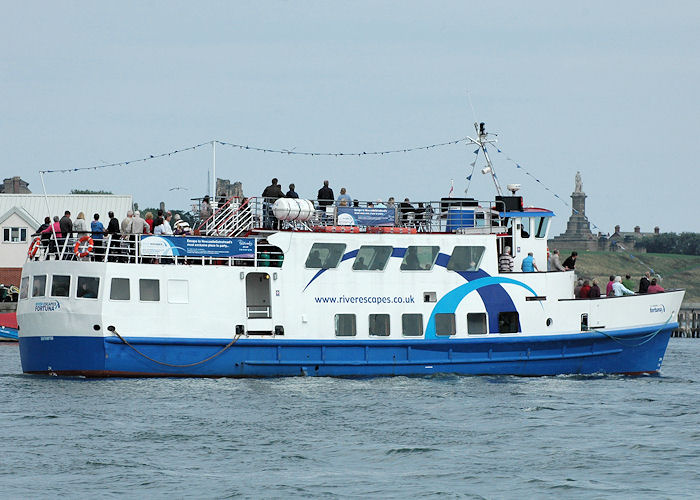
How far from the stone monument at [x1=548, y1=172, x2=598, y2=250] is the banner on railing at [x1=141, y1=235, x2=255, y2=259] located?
113m

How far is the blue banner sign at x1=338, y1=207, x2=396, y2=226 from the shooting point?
110 ft

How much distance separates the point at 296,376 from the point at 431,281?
497 centimetres

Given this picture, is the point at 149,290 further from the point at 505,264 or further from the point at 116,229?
the point at 505,264

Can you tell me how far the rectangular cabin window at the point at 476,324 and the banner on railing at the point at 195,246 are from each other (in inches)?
269

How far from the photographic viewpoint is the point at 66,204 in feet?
261

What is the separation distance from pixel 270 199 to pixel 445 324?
638cm

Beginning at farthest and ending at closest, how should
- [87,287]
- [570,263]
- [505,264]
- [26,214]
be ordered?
[26,214], [570,263], [505,264], [87,287]

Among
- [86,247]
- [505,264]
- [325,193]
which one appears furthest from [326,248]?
[86,247]

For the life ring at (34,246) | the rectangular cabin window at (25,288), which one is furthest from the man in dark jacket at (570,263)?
the rectangular cabin window at (25,288)

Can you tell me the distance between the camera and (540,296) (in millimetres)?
34156

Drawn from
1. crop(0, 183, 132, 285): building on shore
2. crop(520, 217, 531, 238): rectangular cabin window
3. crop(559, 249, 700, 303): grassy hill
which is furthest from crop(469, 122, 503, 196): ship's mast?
crop(559, 249, 700, 303): grassy hill

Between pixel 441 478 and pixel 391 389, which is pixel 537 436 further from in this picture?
pixel 391 389

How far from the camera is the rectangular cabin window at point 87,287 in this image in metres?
30.6

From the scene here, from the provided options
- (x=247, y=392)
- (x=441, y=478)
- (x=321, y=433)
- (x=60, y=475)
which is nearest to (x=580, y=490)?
(x=441, y=478)
